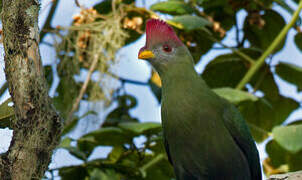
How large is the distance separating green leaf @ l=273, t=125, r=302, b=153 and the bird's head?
0.69 m

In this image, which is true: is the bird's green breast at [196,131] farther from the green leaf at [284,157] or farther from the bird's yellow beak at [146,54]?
Answer: the green leaf at [284,157]

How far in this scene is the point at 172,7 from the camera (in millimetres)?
3119

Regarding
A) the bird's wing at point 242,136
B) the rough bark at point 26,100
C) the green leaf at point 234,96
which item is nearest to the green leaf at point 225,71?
the green leaf at point 234,96

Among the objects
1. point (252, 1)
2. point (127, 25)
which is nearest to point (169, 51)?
point (127, 25)

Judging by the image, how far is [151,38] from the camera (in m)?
2.48

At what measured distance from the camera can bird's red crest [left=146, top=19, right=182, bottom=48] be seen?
2477 mm

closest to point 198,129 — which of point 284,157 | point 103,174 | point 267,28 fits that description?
point 103,174

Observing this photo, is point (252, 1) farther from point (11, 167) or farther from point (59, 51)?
point (11, 167)

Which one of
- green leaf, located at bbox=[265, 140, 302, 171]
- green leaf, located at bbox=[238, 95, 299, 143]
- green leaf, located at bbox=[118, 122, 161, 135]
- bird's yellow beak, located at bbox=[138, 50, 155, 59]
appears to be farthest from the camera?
green leaf, located at bbox=[238, 95, 299, 143]

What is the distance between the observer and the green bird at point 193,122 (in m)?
2.31

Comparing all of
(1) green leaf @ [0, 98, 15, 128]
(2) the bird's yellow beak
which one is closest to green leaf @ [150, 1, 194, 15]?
(2) the bird's yellow beak

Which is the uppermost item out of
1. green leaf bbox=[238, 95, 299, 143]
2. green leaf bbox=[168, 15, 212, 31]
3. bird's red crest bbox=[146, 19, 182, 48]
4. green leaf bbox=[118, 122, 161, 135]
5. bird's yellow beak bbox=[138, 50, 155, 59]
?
bird's red crest bbox=[146, 19, 182, 48]

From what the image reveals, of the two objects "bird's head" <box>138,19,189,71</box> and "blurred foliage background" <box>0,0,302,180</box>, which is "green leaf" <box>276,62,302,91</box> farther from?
"bird's head" <box>138,19,189,71</box>

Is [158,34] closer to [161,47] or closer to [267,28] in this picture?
[161,47]
